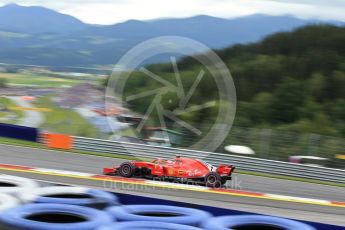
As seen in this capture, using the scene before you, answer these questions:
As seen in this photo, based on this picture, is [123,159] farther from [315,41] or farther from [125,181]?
[315,41]

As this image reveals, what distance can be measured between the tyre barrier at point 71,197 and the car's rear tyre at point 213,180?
6669 mm

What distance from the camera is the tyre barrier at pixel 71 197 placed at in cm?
367

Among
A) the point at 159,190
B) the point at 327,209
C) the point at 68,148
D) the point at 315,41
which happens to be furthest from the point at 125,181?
the point at 315,41

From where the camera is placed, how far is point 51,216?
3.38 m

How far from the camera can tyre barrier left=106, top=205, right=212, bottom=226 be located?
10.9 ft

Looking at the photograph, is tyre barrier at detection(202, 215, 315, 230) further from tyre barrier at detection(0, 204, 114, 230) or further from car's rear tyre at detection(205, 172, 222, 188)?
car's rear tyre at detection(205, 172, 222, 188)

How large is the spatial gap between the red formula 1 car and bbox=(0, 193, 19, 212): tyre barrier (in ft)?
23.2

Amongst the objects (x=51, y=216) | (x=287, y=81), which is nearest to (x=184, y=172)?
(x=51, y=216)

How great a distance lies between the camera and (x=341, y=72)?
40562 mm

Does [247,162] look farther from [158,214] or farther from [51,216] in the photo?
[51,216]

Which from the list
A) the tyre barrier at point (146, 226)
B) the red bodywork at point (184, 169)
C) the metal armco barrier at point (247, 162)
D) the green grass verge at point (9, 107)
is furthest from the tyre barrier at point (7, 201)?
the green grass verge at point (9, 107)

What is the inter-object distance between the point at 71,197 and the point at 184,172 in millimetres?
6729
